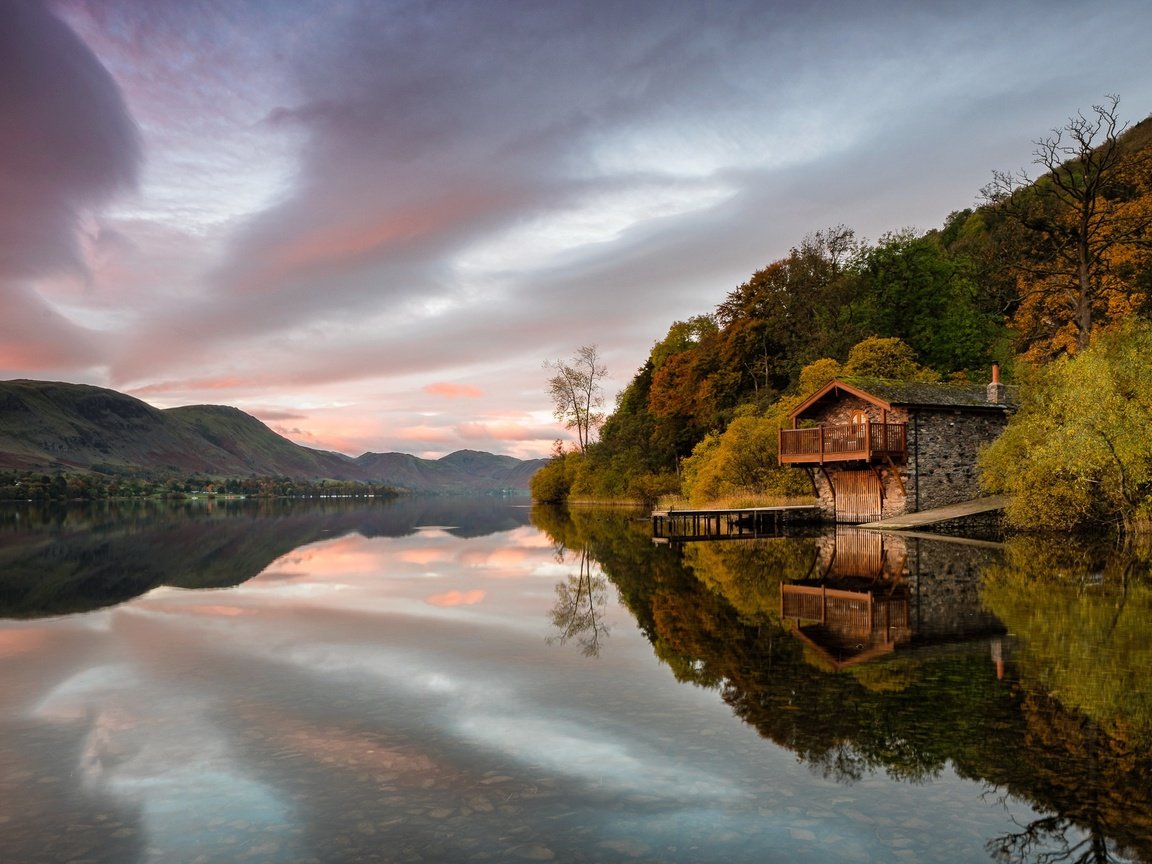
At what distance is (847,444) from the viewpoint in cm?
3719

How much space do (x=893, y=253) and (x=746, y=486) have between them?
2779 centimetres

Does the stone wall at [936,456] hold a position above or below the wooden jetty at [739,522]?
above

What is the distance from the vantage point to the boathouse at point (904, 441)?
36.5 meters

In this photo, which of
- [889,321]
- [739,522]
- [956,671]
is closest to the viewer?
[956,671]

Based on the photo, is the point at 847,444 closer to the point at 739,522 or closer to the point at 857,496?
the point at 857,496

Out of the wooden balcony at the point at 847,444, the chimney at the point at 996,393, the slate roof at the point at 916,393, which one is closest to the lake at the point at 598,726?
the wooden balcony at the point at 847,444

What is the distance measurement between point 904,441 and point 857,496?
188 inches

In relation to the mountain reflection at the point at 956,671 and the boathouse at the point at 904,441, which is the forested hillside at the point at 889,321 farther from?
the mountain reflection at the point at 956,671

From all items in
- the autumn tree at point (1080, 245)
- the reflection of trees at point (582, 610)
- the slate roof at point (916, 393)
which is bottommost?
the reflection of trees at point (582, 610)

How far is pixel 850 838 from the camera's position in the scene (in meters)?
5.66

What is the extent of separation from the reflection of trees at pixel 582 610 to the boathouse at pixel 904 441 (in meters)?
18.2

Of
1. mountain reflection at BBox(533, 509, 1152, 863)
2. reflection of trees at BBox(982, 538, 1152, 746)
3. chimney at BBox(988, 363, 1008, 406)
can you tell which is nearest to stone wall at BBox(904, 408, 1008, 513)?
chimney at BBox(988, 363, 1008, 406)

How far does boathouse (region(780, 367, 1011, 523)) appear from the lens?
36531 mm

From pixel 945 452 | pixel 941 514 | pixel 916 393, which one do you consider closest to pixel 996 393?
pixel 945 452
